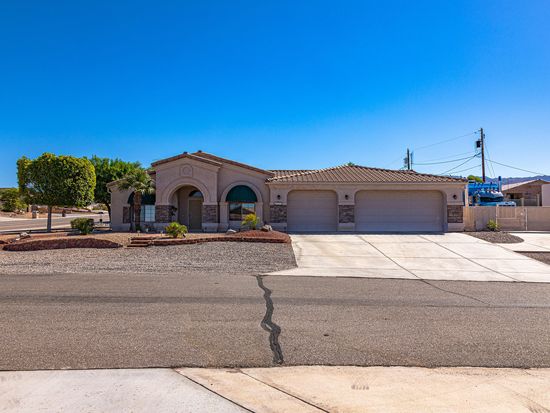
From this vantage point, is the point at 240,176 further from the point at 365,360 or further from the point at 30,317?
the point at 365,360

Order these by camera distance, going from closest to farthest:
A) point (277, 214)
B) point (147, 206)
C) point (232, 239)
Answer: point (232, 239) → point (277, 214) → point (147, 206)

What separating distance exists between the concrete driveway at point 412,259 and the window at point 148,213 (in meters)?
10.2

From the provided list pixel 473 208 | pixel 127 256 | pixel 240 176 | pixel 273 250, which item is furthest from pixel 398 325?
pixel 473 208

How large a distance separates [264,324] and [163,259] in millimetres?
9514

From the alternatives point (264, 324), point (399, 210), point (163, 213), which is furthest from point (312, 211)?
point (264, 324)

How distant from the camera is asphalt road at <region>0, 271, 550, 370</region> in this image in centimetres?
548

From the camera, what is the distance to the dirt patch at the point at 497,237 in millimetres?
21163

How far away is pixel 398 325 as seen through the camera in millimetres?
7086

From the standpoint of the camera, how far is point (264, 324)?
277 inches

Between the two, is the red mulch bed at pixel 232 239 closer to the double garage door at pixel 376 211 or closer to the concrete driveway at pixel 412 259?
the concrete driveway at pixel 412 259

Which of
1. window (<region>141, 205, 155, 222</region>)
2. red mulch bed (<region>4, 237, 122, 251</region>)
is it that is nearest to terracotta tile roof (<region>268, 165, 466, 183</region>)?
window (<region>141, 205, 155, 222</region>)

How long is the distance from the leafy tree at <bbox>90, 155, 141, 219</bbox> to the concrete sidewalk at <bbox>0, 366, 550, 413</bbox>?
32315mm

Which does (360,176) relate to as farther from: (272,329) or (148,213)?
(272,329)

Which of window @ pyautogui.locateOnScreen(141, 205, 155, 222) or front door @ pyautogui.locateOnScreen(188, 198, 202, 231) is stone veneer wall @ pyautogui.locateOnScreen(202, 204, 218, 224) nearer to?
front door @ pyautogui.locateOnScreen(188, 198, 202, 231)
